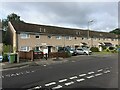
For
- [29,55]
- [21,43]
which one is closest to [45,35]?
[21,43]

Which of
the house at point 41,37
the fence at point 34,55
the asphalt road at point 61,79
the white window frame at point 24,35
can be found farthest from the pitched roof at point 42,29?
the asphalt road at point 61,79

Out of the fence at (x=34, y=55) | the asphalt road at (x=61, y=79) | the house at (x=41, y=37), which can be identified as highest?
the house at (x=41, y=37)

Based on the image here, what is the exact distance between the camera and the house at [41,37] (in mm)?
44281

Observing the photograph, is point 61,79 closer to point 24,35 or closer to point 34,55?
point 34,55

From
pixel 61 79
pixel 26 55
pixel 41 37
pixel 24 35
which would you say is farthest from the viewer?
pixel 41 37

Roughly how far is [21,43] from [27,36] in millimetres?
2057

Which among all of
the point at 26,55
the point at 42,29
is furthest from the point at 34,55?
the point at 42,29

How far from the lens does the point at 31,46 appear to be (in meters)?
46.4

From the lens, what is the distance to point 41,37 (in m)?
48.6

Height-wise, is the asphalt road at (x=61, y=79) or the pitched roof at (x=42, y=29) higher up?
the pitched roof at (x=42, y=29)

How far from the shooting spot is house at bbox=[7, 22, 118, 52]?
44281mm

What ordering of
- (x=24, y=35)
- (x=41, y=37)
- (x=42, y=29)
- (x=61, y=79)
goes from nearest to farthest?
1. (x=61, y=79)
2. (x=24, y=35)
3. (x=41, y=37)
4. (x=42, y=29)

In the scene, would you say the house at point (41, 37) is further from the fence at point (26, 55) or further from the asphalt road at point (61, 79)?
the asphalt road at point (61, 79)

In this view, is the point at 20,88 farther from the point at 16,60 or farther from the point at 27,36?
the point at 27,36
